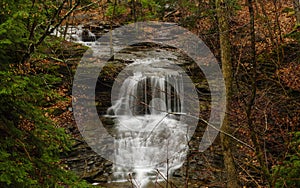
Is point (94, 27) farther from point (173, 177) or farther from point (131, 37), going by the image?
point (173, 177)

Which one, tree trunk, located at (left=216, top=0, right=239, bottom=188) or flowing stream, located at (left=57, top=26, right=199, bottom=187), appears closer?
tree trunk, located at (left=216, top=0, right=239, bottom=188)

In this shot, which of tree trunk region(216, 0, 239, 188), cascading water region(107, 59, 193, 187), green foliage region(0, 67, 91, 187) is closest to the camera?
green foliage region(0, 67, 91, 187)

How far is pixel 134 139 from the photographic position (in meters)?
10.3

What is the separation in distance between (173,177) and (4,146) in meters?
6.15

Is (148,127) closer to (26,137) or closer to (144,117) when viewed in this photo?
(144,117)

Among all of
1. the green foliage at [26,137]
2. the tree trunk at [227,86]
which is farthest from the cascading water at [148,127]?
the green foliage at [26,137]

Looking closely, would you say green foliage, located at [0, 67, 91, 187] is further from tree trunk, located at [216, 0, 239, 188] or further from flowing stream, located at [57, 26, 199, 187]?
flowing stream, located at [57, 26, 199, 187]

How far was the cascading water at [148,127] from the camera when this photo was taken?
361 inches

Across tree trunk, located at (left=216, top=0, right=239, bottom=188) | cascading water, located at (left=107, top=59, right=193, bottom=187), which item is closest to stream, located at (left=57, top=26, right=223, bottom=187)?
cascading water, located at (left=107, top=59, right=193, bottom=187)

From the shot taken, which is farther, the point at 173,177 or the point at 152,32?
the point at 152,32

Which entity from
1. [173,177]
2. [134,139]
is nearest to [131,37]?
[134,139]

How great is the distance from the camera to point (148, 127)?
11.0 meters

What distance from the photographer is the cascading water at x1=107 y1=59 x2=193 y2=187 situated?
30.1 feet

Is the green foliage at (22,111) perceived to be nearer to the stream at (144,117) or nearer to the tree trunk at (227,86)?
the tree trunk at (227,86)
